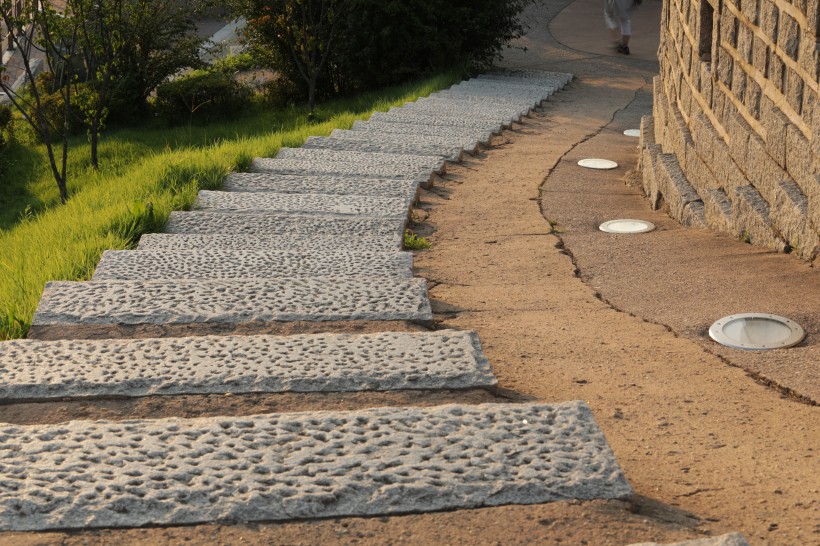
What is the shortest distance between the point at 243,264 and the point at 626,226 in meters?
2.49

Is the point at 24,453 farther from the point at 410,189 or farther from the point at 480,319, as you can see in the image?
the point at 410,189

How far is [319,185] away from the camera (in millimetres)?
5957

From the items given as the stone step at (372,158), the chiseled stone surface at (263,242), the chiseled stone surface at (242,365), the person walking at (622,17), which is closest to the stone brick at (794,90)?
the chiseled stone surface at (263,242)

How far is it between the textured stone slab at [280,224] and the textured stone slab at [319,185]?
0.84m

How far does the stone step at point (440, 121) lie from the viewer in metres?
8.84

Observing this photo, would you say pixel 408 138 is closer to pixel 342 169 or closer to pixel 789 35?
pixel 342 169

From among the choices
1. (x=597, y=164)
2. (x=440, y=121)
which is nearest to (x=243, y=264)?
(x=597, y=164)

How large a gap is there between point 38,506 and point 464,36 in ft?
38.1

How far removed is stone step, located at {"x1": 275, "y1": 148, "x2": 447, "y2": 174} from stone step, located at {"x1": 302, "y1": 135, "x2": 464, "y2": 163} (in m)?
0.23

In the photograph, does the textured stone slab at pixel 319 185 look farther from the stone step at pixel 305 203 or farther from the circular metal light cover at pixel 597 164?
the circular metal light cover at pixel 597 164

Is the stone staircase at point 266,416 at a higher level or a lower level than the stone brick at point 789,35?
lower

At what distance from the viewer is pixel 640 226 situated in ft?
18.3

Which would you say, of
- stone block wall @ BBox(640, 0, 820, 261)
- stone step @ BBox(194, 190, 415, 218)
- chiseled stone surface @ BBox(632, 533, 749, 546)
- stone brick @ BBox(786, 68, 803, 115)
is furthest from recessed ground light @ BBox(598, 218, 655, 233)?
chiseled stone surface @ BBox(632, 533, 749, 546)

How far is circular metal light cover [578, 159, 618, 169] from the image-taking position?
7735 millimetres
